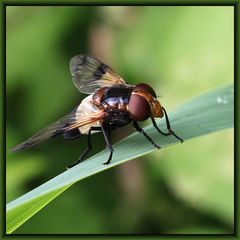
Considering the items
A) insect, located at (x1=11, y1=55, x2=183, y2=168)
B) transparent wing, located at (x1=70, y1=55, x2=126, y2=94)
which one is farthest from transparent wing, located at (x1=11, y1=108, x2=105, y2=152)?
transparent wing, located at (x1=70, y1=55, x2=126, y2=94)

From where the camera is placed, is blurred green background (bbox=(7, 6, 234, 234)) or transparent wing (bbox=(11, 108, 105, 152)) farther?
blurred green background (bbox=(7, 6, 234, 234))

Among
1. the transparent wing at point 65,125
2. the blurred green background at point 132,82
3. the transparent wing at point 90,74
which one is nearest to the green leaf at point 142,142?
the transparent wing at point 65,125

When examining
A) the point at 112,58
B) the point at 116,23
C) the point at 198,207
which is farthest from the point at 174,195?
the point at 116,23

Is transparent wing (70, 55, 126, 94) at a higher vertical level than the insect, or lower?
higher

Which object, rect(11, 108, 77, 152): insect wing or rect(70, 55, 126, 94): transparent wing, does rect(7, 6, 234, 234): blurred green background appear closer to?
rect(70, 55, 126, 94): transparent wing

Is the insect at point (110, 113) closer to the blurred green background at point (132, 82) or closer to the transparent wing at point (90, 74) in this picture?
the transparent wing at point (90, 74)

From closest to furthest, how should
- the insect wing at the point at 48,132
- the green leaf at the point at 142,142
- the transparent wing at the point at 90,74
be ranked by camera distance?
the green leaf at the point at 142,142
the insect wing at the point at 48,132
the transparent wing at the point at 90,74
